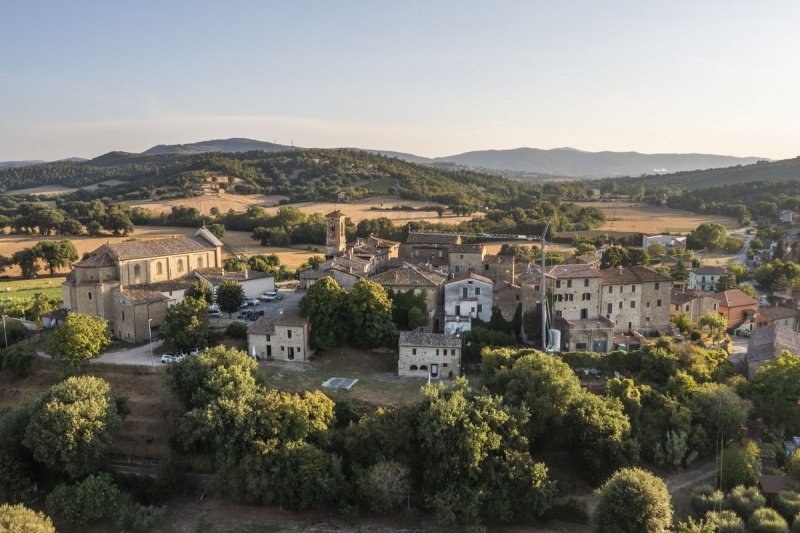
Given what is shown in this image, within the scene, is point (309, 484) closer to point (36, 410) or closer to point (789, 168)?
point (36, 410)

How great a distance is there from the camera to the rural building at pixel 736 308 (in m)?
50.8

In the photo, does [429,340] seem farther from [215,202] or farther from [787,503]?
[215,202]

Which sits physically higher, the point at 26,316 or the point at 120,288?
the point at 120,288

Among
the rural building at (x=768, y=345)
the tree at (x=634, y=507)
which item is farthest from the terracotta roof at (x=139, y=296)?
the rural building at (x=768, y=345)

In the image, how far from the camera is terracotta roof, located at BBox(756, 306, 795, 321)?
5109 centimetres

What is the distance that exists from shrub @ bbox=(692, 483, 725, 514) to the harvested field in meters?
102

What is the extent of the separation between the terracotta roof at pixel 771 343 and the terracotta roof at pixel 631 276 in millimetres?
7375

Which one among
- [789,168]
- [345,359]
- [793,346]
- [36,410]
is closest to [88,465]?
[36,410]

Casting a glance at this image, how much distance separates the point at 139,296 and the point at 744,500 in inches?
1661

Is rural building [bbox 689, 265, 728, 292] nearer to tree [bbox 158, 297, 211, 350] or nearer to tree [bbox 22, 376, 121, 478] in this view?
tree [bbox 158, 297, 211, 350]

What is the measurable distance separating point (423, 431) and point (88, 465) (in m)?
17.7

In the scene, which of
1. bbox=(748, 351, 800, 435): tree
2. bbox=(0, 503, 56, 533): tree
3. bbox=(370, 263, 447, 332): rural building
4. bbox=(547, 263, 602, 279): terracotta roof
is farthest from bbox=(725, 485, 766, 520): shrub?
bbox=(0, 503, 56, 533): tree

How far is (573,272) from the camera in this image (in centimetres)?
4641

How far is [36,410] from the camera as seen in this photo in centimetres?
3297
